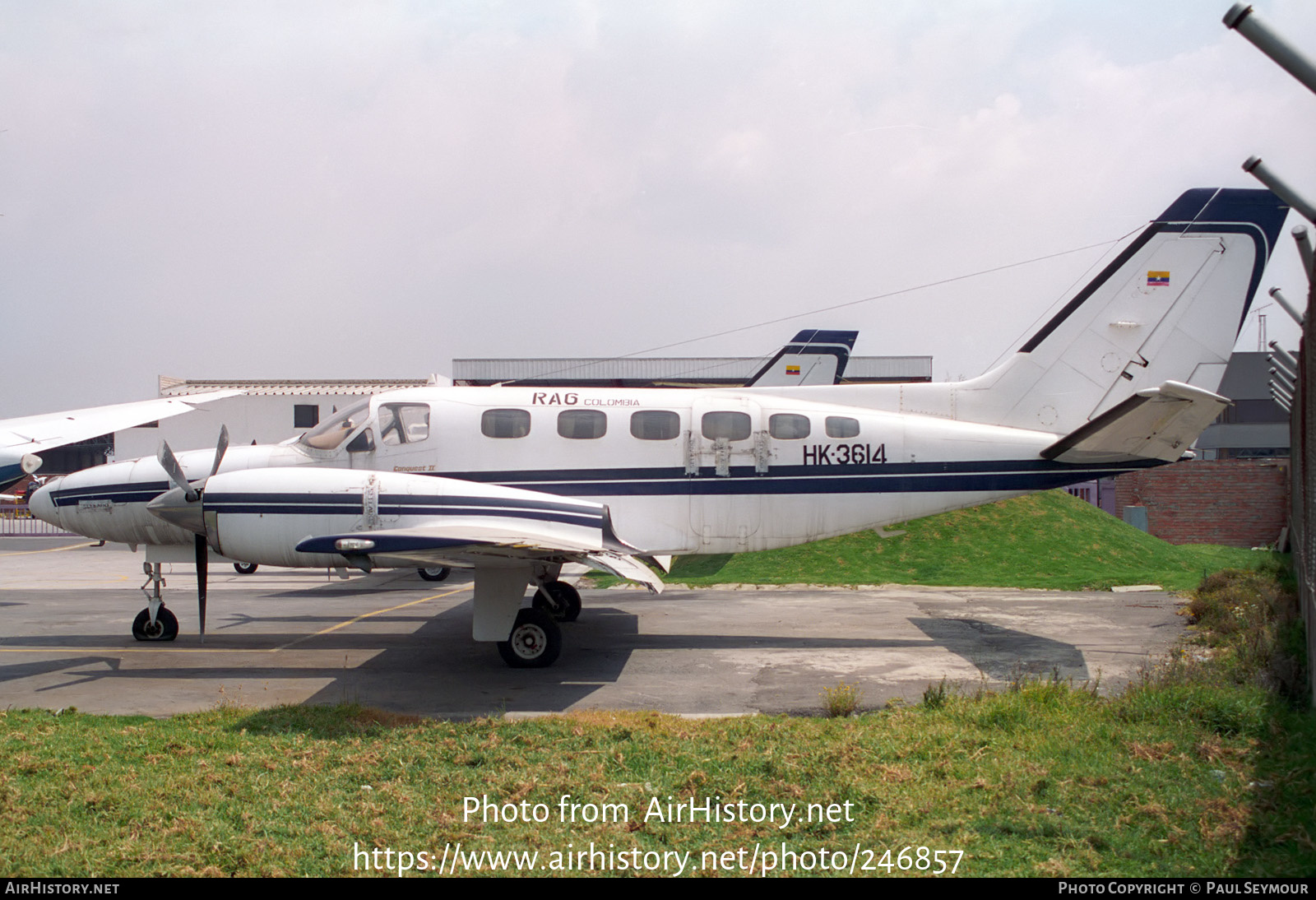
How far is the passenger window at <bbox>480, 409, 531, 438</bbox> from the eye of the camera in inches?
474

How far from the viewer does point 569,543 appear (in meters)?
9.66

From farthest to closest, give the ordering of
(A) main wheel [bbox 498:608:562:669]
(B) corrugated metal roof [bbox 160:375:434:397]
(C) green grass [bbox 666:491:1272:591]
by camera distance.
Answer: (B) corrugated metal roof [bbox 160:375:434:397] < (C) green grass [bbox 666:491:1272:591] < (A) main wheel [bbox 498:608:562:669]

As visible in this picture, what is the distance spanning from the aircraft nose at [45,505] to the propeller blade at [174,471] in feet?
7.58

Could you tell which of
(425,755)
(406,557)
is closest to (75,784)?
(425,755)

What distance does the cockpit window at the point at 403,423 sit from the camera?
39.4ft

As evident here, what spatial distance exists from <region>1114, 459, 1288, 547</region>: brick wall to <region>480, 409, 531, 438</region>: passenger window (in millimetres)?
26365

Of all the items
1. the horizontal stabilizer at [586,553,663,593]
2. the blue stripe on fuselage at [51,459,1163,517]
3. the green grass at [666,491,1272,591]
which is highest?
the blue stripe on fuselage at [51,459,1163,517]

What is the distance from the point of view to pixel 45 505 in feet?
39.1

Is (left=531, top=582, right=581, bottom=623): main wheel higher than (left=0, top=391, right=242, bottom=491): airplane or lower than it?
lower

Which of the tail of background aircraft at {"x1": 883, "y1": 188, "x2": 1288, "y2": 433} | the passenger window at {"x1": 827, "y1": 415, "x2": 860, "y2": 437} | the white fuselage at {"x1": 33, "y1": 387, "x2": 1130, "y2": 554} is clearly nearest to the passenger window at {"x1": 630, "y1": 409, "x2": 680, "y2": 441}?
the white fuselage at {"x1": 33, "y1": 387, "x2": 1130, "y2": 554}

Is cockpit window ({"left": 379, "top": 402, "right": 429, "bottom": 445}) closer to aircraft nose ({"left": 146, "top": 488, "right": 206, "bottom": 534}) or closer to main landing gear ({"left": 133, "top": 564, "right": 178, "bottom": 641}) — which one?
aircraft nose ({"left": 146, "top": 488, "right": 206, "bottom": 534})

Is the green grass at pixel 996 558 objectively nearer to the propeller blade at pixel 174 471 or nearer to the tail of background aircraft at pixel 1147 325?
the tail of background aircraft at pixel 1147 325

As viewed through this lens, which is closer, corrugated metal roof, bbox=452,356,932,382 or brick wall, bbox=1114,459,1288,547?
brick wall, bbox=1114,459,1288,547
